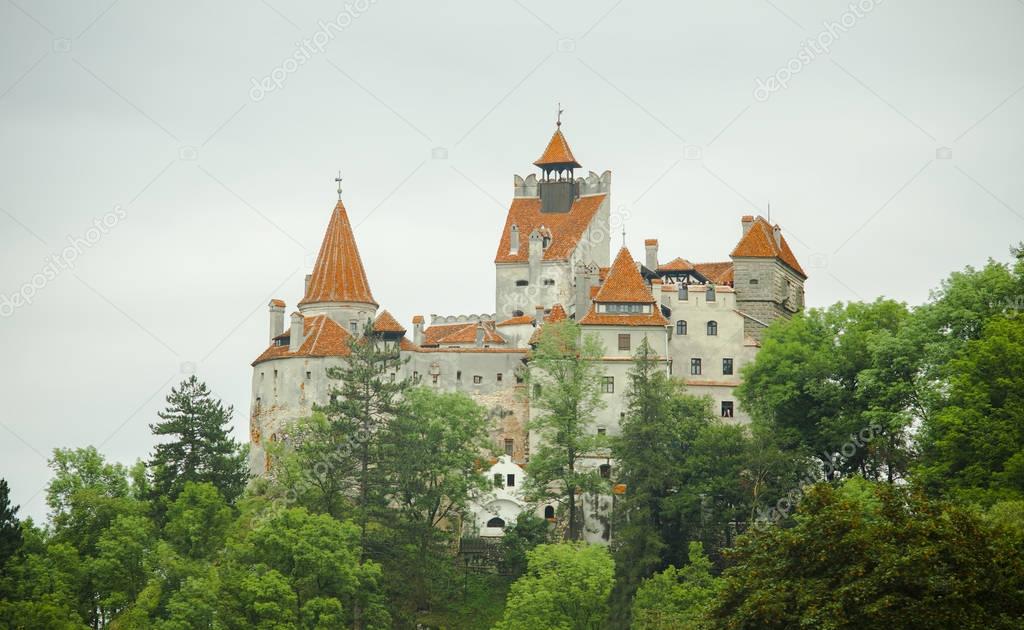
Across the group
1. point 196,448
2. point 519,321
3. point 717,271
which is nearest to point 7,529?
point 196,448

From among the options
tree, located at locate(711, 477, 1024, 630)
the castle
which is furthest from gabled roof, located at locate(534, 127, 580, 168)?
tree, located at locate(711, 477, 1024, 630)

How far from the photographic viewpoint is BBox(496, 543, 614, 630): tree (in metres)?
77.3

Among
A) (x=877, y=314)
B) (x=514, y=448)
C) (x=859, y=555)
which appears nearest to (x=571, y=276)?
(x=514, y=448)

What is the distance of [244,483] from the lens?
91188 mm

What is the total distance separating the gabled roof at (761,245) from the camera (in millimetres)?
101438

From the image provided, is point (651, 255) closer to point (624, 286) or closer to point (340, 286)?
point (624, 286)

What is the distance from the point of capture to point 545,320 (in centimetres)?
10019

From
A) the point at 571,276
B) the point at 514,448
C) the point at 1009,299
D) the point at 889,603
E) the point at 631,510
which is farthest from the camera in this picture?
the point at 571,276

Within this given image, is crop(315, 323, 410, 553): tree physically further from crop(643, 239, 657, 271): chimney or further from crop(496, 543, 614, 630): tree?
crop(643, 239, 657, 271): chimney

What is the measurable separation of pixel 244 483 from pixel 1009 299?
123ft

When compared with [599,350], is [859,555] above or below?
below

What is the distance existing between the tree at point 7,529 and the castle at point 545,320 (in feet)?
57.8

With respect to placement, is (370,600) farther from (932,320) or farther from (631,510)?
(932,320)

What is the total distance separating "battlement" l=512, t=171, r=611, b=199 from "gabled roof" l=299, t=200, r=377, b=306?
11.9 metres
